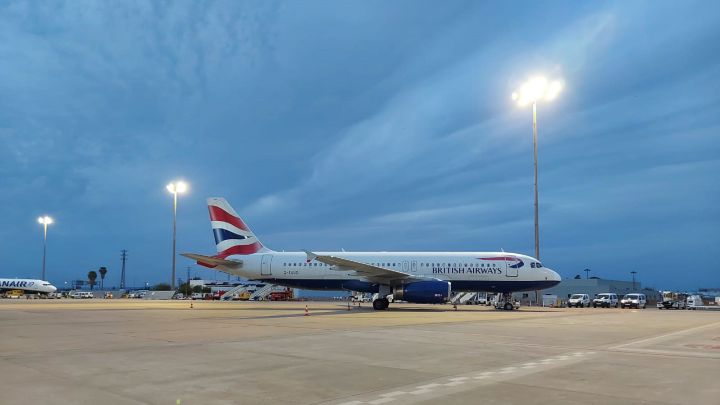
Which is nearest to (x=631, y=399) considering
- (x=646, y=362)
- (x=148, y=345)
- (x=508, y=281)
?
(x=646, y=362)

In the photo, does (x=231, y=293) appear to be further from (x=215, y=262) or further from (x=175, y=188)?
(x=215, y=262)

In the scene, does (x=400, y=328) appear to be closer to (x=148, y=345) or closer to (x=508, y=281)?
(x=148, y=345)

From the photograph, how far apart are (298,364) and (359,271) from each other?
19.6 metres

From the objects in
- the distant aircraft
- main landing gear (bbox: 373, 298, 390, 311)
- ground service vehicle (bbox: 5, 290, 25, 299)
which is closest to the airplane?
main landing gear (bbox: 373, 298, 390, 311)

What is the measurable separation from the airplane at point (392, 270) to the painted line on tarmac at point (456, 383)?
62.2 feet

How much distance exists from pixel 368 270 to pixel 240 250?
10390mm

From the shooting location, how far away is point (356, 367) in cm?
877

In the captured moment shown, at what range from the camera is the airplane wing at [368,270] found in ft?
88.6

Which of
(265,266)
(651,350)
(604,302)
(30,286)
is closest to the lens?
(651,350)

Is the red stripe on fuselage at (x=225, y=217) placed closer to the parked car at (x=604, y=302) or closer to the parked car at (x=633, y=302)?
the parked car at (x=604, y=302)

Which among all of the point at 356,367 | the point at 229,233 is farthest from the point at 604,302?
the point at 356,367

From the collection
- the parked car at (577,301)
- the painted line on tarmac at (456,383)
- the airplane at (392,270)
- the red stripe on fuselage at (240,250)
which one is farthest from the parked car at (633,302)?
the painted line on tarmac at (456,383)

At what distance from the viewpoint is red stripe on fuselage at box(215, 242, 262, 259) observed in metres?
33.7

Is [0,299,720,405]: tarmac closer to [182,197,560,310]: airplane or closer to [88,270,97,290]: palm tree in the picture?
[182,197,560,310]: airplane
